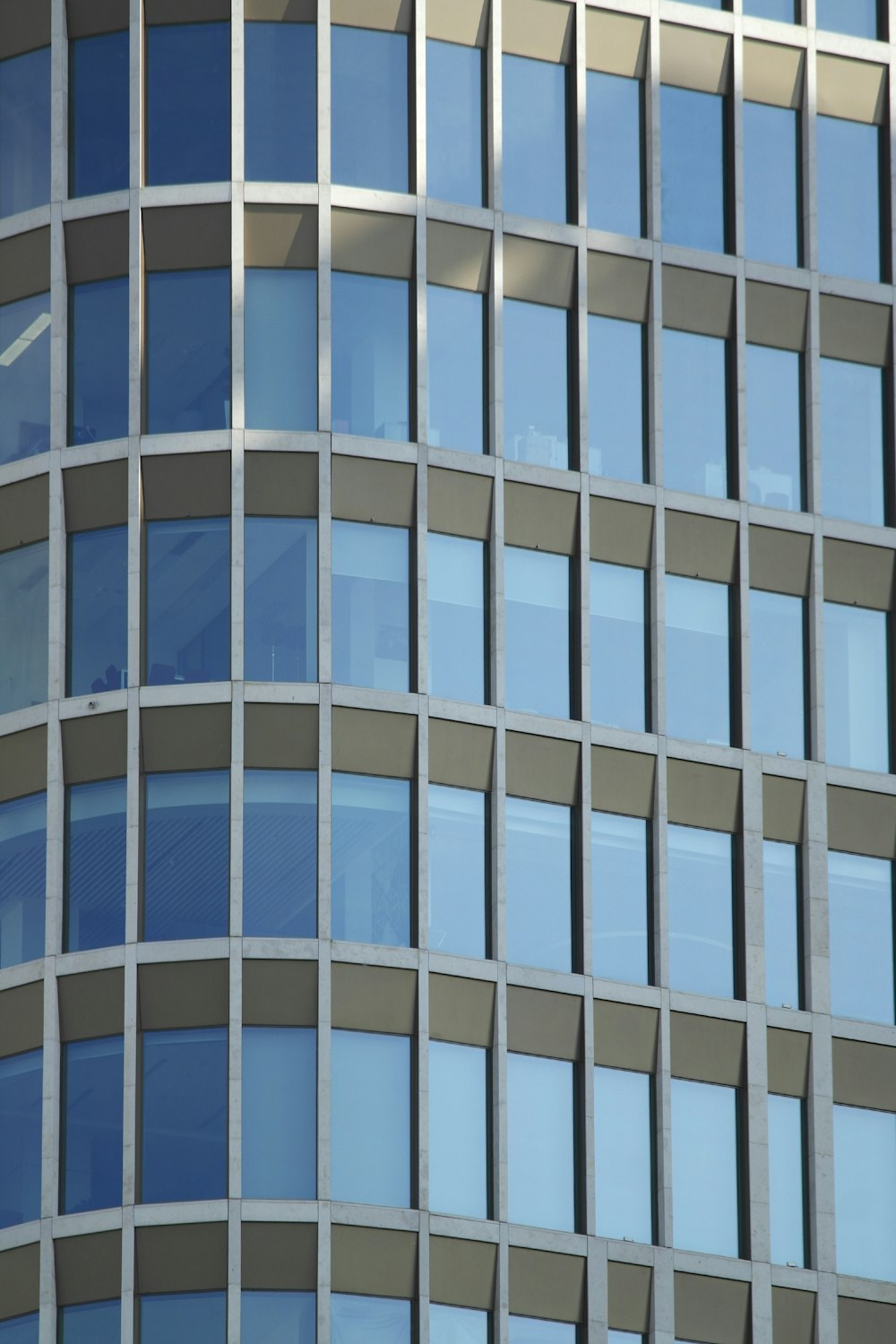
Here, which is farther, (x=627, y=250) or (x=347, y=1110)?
(x=627, y=250)

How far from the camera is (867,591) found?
54281 mm

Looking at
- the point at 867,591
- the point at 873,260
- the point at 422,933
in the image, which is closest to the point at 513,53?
the point at 873,260

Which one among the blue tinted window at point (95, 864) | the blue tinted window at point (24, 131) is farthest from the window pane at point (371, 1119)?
the blue tinted window at point (24, 131)

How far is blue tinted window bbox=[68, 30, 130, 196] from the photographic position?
52812 mm

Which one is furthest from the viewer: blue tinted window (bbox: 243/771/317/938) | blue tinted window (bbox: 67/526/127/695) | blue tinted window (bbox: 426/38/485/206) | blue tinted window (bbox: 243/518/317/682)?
blue tinted window (bbox: 426/38/485/206)

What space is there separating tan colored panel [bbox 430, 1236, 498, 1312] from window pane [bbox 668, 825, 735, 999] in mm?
5471

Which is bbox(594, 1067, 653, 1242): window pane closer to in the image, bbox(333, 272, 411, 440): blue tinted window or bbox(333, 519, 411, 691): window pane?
bbox(333, 519, 411, 691): window pane

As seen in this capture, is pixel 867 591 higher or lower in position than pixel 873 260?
lower

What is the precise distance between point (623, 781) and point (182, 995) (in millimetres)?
7938

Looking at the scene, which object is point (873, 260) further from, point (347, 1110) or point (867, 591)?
point (347, 1110)

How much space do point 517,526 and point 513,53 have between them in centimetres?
812

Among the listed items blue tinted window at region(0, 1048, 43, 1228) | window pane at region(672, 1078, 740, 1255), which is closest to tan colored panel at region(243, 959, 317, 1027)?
blue tinted window at region(0, 1048, 43, 1228)

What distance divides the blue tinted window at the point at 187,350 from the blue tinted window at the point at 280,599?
201 centimetres

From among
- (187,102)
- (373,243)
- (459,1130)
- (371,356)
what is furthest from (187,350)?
(459,1130)
